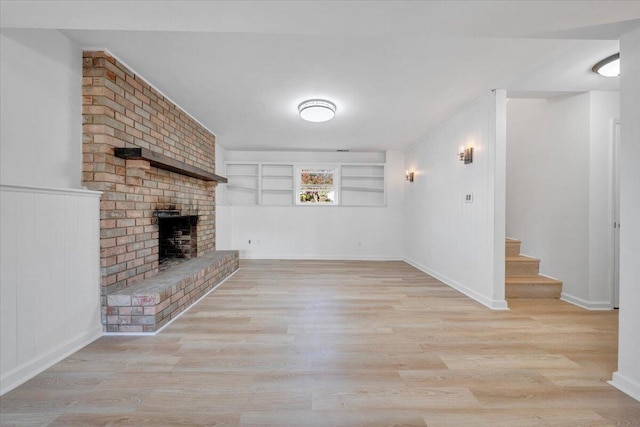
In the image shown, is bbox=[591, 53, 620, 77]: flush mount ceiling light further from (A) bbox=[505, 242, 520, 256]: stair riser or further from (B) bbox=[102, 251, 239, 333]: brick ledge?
(B) bbox=[102, 251, 239, 333]: brick ledge

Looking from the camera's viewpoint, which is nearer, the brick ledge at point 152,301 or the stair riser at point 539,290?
the brick ledge at point 152,301

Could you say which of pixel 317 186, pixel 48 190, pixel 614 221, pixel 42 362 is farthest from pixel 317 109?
pixel 614 221

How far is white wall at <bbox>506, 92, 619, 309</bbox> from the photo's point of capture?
3084 mm

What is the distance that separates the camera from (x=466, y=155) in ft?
11.6

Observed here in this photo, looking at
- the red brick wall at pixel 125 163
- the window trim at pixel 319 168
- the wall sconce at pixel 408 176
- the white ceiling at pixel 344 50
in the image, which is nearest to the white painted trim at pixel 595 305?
the white ceiling at pixel 344 50

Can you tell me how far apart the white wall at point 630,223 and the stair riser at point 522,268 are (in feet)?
6.89

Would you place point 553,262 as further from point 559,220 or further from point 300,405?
point 300,405

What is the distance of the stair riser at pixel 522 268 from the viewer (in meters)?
3.72

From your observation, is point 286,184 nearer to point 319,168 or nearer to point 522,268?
point 319,168

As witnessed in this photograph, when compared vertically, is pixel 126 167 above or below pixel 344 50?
below

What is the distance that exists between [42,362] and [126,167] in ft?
5.25

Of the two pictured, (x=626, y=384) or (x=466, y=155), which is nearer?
(x=626, y=384)

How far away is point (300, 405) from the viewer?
1.53 m

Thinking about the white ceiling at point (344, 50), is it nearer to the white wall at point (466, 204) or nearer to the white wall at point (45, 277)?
the white wall at point (466, 204)
